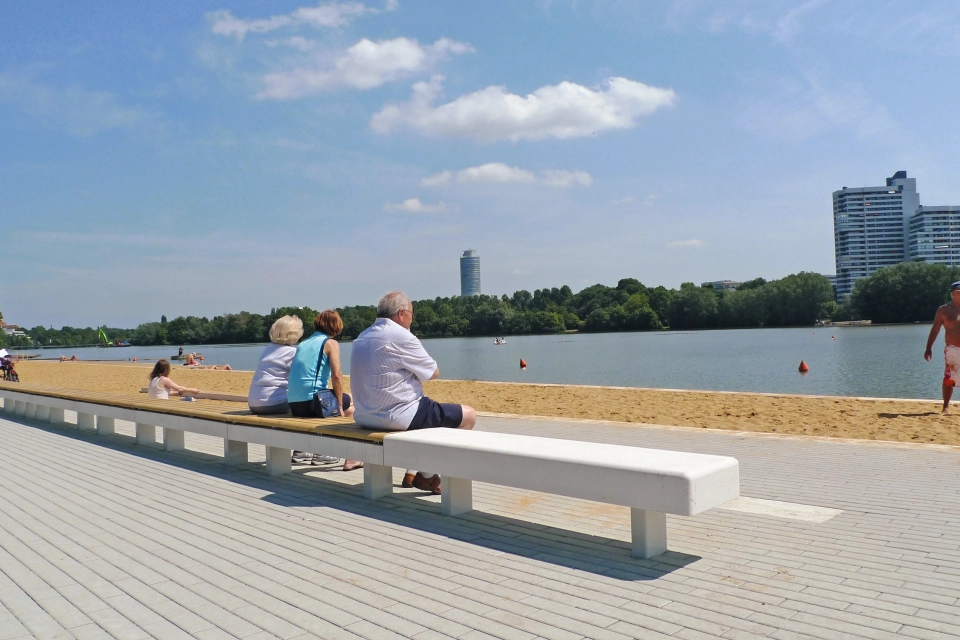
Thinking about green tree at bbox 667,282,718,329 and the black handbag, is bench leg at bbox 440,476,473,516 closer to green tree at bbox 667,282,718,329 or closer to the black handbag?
the black handbag

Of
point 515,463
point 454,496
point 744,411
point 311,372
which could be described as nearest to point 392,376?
point 454,496

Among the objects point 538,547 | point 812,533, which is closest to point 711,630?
point 538,547

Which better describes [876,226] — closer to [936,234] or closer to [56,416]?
[936,234]

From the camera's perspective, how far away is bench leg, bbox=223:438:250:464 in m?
6.83

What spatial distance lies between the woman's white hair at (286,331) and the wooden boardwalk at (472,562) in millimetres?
1254

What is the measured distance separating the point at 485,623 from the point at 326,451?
8.77ft

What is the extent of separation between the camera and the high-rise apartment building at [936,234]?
6407 inches

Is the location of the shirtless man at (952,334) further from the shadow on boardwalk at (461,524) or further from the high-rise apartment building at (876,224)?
the high-rise apartment building at (876,224)

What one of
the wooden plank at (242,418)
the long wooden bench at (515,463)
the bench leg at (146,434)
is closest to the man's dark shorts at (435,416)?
the long wooden bench at (515,463)

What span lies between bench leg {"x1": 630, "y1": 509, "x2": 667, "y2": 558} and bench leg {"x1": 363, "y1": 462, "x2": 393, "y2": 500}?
6.67 feet

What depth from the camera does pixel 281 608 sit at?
3.18 m

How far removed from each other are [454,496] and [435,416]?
2.22 ft

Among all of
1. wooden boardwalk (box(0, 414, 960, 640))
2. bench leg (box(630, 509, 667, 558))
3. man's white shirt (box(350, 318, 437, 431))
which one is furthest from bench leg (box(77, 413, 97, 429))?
bench leg (box(630, 509, 667, 558))

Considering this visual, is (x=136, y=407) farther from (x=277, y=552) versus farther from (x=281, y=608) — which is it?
(x=281, y=608)
